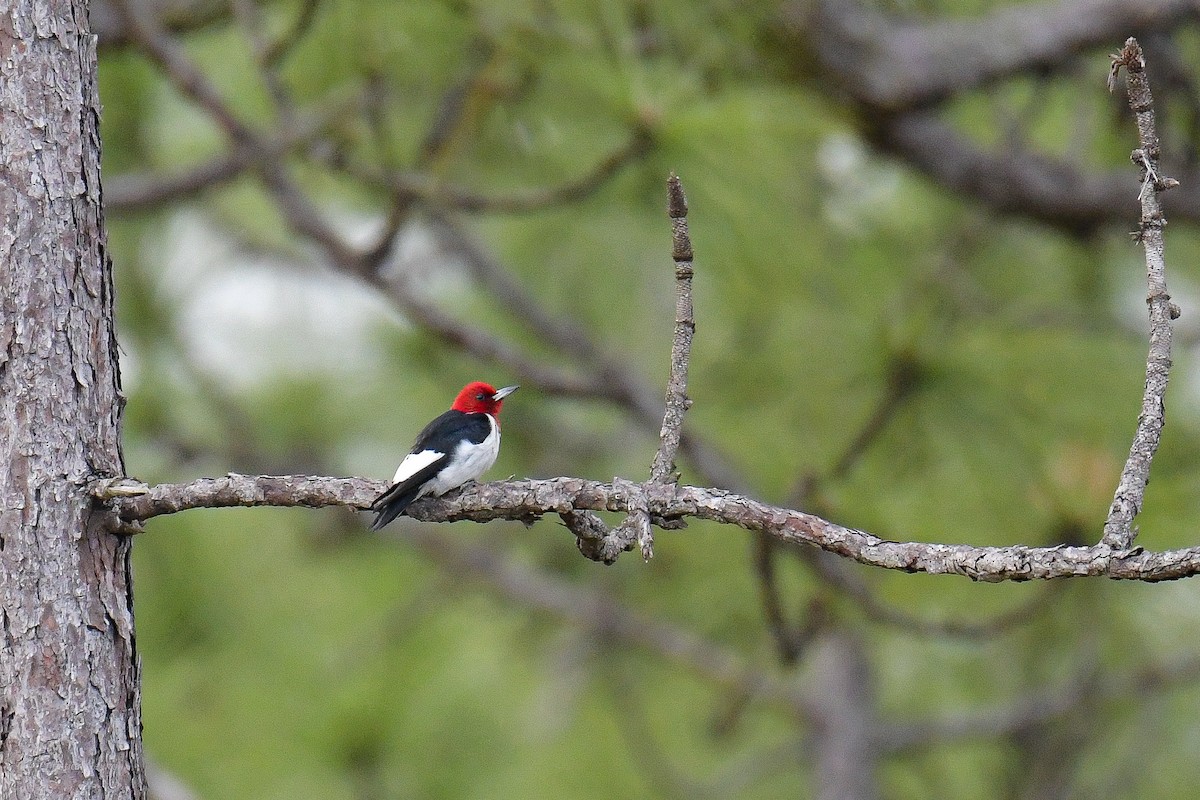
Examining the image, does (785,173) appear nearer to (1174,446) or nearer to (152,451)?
(1174,446)

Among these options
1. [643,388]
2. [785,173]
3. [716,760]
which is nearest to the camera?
[785,173]

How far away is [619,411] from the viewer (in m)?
4.79

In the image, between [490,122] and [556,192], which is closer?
[556,192]

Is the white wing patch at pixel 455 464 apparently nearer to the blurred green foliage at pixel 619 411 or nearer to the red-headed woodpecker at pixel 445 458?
the red-headed woodpecker at pixel 445 458

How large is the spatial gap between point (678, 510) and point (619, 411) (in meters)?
3.32

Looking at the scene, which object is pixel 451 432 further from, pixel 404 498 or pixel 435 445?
pixel 404 498

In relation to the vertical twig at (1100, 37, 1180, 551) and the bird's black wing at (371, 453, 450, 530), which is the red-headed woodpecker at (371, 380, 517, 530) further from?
the vertical twig at (1100, 37, 1180, 551)

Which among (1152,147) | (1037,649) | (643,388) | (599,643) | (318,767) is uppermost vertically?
(599,643)

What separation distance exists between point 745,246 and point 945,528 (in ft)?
2.87

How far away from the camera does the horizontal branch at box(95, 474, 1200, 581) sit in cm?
120

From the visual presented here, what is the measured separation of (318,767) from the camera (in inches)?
168

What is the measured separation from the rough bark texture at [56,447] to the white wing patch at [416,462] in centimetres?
55

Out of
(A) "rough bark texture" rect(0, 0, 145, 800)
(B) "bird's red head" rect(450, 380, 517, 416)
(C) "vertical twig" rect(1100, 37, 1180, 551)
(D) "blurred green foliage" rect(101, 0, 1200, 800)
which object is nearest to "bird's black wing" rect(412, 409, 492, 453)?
(B) "bird's red head" rect(450, 380, 517, 416)

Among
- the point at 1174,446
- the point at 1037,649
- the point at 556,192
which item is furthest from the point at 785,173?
the point at 1037,649
